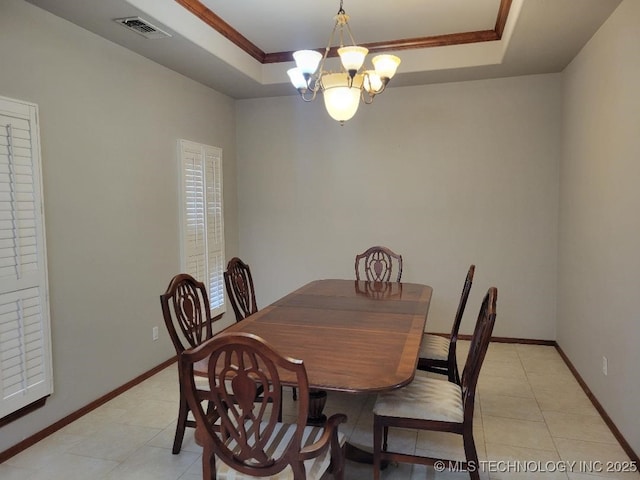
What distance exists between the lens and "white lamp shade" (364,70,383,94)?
108 inches

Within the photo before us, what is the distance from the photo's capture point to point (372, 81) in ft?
9.11

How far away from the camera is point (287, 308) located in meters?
2.81

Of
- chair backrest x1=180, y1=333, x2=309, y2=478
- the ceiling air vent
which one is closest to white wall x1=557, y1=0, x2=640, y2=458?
chair backrest x1=180, y1=333, x2=309, y2=478

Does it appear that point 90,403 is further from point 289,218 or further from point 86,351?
point 289,218

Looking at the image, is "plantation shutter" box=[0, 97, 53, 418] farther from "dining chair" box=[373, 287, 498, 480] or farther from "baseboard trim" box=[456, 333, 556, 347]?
"baseboard trim" box=[456, 333, 556, 347]

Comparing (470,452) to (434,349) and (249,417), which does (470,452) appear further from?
(249,417)

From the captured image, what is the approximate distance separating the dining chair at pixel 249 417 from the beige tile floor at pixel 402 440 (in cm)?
77

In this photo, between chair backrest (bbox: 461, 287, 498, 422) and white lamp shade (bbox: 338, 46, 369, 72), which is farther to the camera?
white lamp shade (bbox: 338, 46, 369, 72)

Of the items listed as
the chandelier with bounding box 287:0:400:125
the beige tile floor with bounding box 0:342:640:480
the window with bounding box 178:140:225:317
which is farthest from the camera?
the window with bounding box 178:140:225:317

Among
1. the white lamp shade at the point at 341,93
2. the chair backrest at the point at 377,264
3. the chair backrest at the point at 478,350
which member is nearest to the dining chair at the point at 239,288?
the chair backrest at the point at 377,264

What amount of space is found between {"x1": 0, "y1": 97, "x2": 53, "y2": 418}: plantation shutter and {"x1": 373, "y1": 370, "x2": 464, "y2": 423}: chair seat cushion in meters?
1.94

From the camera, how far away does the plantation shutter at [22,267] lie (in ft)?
7.90

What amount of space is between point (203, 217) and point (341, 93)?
2.22 m

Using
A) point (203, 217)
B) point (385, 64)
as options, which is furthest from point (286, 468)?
point (203, 217)
